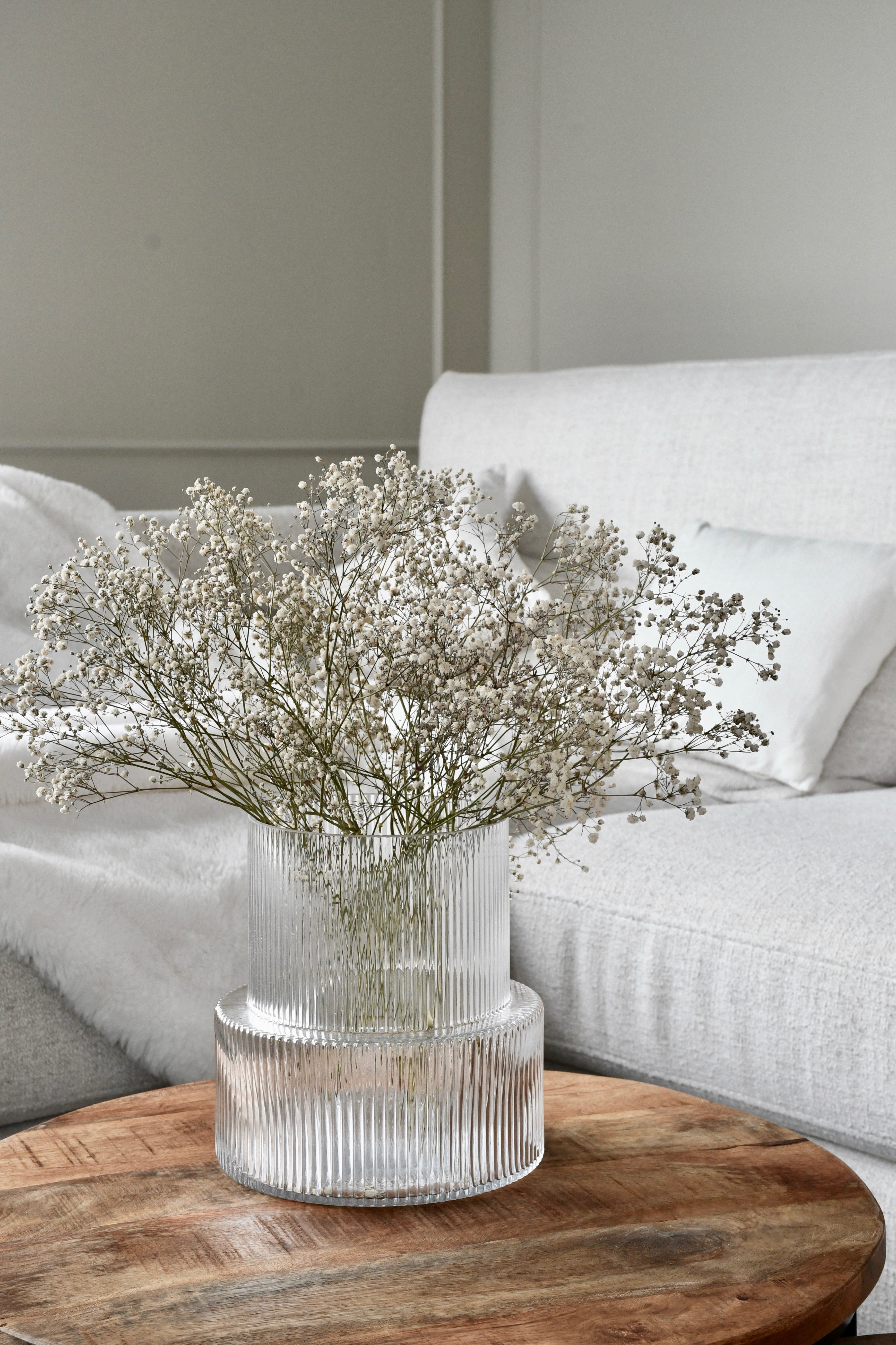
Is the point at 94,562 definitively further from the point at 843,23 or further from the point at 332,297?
the point at 332,297

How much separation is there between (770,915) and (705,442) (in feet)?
3.66

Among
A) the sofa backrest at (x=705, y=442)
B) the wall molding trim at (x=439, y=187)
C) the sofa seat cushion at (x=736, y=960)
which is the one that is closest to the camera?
the sofa seat cushion at (x=736, y=960)

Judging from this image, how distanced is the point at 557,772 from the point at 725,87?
2.79 m

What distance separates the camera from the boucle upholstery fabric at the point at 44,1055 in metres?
1.45

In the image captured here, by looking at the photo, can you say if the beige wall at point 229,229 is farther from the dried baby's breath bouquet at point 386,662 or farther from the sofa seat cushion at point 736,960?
the dried baby's breath bouquet at point 386,662

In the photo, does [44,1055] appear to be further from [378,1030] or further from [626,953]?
[378,1030]

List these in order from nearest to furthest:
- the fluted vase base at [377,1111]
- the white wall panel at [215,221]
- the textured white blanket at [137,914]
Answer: the fluted vase base at [377,1111]
the textured white blanket at [137,914]
the white wall panel at [215,221]

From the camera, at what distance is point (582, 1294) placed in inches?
30.0

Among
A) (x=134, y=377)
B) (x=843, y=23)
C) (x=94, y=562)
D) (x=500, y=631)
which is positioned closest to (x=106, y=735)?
(x=94, y=562)

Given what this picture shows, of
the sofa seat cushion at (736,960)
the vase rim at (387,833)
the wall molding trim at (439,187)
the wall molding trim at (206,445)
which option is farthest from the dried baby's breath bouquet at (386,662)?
the wall molding trim at (439,187)

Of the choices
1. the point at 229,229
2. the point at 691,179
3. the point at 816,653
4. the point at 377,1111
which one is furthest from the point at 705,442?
the point at 377,1111

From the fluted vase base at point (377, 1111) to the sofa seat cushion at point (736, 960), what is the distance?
0.58 meters

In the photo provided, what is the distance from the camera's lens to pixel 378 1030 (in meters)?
0.84

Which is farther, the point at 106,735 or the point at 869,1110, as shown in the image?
the point at 106,735
